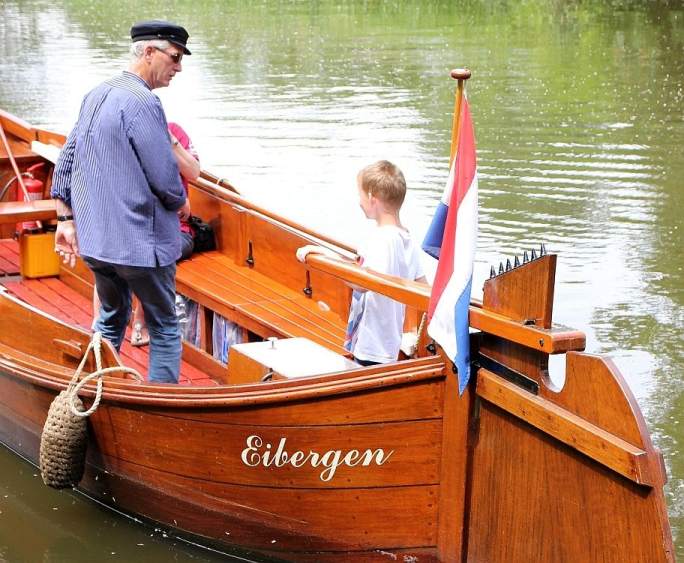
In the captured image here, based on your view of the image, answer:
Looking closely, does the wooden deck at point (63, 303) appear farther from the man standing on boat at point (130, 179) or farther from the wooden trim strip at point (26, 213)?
Result: the man standing on boat at point (130, 179)

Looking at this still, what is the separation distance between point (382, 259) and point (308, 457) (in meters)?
0.75

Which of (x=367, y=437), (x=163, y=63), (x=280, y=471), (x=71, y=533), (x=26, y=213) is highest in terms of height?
(x=163, y=63)

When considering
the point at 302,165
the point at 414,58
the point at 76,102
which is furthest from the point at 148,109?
the point at 414,58

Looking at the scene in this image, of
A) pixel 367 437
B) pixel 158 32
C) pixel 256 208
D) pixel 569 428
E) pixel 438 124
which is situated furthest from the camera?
pixel 438 124

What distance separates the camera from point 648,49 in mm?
19969

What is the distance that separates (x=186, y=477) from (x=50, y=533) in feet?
3.32

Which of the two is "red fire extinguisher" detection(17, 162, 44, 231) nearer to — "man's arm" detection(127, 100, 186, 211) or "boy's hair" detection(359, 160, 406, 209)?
"man's arm" detection(127, 100, 186, 211)

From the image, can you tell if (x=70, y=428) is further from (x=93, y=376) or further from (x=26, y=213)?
(x=26, y=213)

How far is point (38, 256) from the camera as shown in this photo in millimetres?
6965

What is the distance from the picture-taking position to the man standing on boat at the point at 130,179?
4.64m

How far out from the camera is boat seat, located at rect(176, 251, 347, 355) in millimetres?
5492

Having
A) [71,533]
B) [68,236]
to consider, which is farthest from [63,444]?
[68,236]

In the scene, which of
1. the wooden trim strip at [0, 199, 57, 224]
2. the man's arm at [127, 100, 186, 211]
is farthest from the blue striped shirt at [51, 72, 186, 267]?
the wooden trim strip at [0, 199, 57, 224]

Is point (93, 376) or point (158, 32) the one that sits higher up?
point (158, 32)
